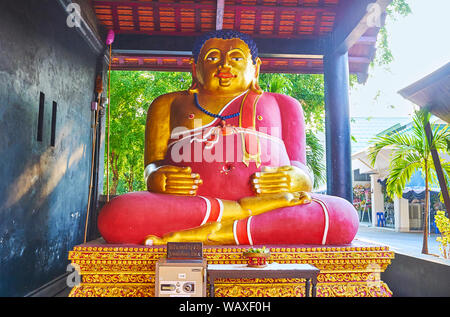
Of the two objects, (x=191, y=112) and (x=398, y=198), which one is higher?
(x=191, y=112)

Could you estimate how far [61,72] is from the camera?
4016 mm

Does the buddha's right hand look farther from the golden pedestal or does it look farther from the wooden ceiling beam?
the wooden ceiling beam

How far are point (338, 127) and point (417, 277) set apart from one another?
1880 mm

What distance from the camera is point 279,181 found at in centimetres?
321

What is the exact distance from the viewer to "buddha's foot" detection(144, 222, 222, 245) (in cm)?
286

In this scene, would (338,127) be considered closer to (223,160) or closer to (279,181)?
(279,181)

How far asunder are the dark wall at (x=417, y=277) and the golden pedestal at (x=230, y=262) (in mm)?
494

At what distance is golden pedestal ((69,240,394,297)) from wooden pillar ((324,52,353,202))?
5.61ft

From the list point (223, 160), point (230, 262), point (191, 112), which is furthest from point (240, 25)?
point (230, 262)

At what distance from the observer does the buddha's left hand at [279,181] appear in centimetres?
320

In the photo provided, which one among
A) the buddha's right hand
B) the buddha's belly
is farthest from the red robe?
the buddha's right hand

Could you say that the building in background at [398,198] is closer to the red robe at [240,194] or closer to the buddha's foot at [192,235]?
the red robe at [240,194]
